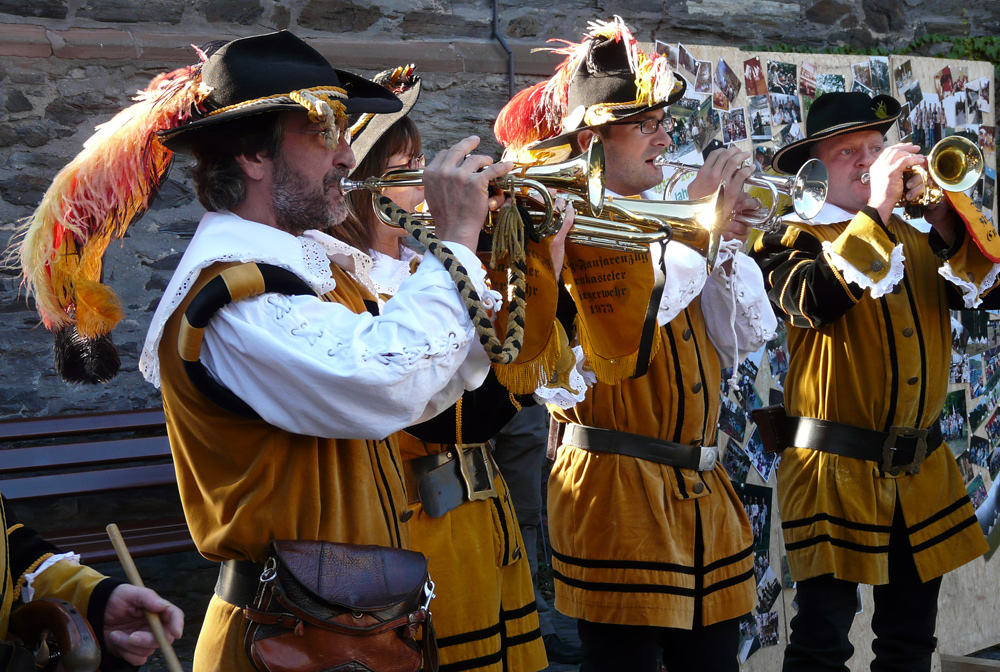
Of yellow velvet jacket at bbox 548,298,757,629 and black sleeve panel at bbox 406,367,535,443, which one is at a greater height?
black sleeve panel at bbox 406,367,535,443

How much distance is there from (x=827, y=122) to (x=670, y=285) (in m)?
1.31

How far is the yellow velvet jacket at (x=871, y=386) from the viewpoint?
3.21 meters

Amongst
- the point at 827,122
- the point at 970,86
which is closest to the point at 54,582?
the point at 827,122

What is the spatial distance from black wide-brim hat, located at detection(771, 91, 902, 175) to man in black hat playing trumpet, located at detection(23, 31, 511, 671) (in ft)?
6.73

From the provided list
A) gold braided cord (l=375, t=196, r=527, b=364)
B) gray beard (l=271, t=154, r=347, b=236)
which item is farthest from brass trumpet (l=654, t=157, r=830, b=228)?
gray beard (l=271, t=154, r=347, b=236)

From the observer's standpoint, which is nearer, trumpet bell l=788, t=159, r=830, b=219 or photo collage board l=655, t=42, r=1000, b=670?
trumpet bell l=788, t=159, r=830, b=219

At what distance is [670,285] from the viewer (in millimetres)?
2740

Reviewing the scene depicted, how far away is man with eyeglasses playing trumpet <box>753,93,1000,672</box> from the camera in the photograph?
10.5 feet

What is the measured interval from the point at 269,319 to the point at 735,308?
1.59 m

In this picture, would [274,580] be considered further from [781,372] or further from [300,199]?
[781,372]

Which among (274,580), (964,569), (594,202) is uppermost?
(594,202)

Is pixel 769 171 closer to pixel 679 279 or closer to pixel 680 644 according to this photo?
pixel 679 279

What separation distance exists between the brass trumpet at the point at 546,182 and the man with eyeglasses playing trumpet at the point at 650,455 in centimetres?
39

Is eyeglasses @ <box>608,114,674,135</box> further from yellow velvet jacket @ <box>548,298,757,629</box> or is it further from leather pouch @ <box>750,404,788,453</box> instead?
leather pouch @ <box>750,404,788,453</box>
